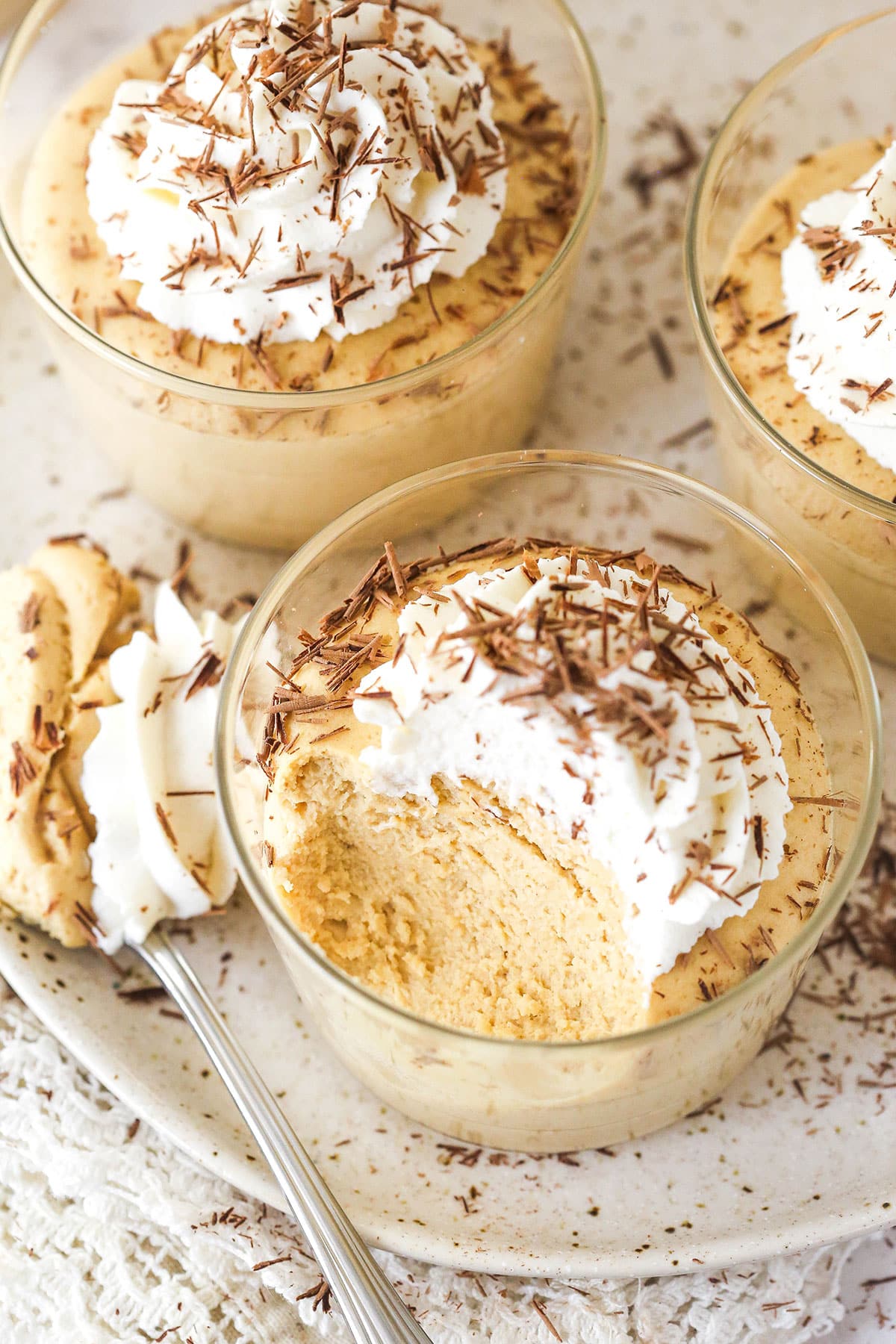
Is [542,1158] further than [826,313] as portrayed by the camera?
No

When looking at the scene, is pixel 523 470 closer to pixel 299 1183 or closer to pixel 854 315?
pixel 854 315

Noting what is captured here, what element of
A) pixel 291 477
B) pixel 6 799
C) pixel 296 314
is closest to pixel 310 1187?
pixel 6 799

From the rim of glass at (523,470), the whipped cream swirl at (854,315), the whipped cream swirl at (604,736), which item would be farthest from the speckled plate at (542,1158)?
the whipped cream swirl at (854,315)

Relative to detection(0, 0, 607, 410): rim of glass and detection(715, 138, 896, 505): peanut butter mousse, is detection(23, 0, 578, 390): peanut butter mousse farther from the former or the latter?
detection(715, 138, 896, 505): peanut butter mousse

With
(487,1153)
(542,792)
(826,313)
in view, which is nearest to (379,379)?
(826,313)

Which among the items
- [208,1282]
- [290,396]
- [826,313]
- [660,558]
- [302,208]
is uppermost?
[302,208]

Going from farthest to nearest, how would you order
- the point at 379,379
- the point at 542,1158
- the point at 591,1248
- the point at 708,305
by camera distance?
1. the point at 708,305
2. the point at 379,379
3. the point at 542,1158
4. the point at 591,1248

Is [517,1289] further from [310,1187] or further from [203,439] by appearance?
[203,439]

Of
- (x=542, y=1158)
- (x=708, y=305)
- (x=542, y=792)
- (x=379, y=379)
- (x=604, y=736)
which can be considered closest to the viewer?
(x=604, y=736)
